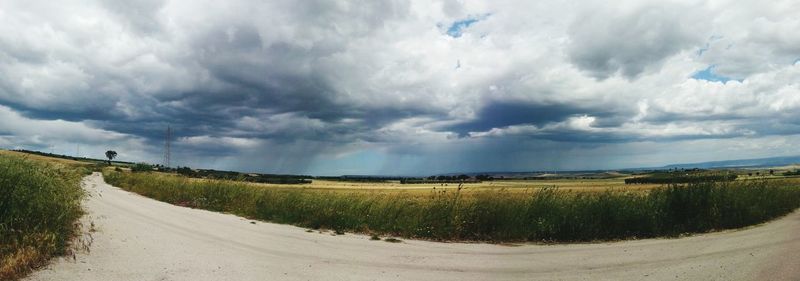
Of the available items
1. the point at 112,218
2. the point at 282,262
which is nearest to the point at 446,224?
the point at 282,262

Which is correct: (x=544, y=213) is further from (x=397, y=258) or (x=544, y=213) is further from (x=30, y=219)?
(x=30, y=219)

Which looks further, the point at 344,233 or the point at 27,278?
the point at 344,233

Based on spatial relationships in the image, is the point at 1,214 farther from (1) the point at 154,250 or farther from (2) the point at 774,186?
(2) the point at 774,186

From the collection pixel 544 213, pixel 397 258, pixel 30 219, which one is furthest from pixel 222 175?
pixel 397 258

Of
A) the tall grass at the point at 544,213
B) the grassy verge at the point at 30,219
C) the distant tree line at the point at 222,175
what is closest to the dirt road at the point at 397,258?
the grassy verge at the point at 30,219

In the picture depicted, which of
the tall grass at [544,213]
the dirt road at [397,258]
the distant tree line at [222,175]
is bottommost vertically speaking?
the dirt road at [397,258]

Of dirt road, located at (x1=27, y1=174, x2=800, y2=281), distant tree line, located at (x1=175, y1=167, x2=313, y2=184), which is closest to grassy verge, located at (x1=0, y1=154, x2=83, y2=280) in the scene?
dirt road, located at (x1=27, y1=174, x2=800, y2=281)

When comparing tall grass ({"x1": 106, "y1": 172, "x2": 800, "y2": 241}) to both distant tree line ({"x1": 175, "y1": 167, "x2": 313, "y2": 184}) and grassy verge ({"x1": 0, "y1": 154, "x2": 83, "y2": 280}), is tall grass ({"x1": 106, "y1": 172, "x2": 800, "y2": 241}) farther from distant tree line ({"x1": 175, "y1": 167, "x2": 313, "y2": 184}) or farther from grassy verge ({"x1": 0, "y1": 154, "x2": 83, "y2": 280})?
distant tree line ({"x1": 175, "y1": 167, "x2": 313, "y2": 184})

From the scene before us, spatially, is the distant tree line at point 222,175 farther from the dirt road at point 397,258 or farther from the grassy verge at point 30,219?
the dirt road at point 397,258

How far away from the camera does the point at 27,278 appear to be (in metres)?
8.12

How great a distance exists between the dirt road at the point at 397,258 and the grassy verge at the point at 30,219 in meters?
0.39

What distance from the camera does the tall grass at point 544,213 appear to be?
14594mm

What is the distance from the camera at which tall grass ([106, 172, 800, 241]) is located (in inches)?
575

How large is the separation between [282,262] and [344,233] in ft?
15.9
